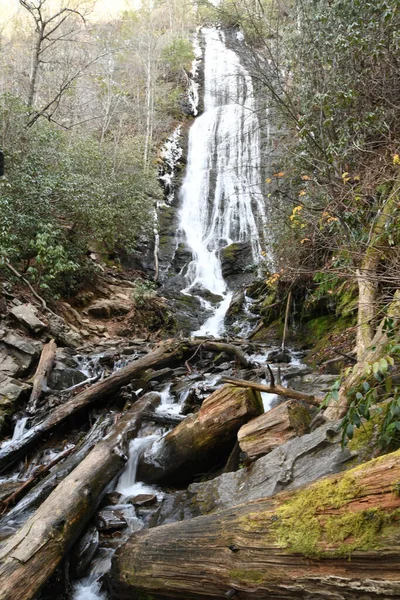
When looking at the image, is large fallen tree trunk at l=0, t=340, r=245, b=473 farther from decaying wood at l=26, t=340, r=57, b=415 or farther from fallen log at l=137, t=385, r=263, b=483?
fallen log at l=137, t=385, r=263, b=483

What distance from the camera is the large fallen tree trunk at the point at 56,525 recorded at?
9.19 ft

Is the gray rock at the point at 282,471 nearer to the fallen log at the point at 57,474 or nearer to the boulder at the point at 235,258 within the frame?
the fallen log at the point at 57,474

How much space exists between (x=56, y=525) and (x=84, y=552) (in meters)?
0.59

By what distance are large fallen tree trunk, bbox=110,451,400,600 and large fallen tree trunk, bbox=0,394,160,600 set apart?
0.72 meters

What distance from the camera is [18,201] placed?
1130cm

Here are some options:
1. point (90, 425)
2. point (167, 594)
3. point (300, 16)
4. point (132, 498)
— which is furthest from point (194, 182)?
point (167, 594)

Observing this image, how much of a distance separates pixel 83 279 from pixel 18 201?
3330mm

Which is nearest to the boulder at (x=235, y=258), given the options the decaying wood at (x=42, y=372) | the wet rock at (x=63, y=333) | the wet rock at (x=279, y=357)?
the wet rock at (x=63, y=333)

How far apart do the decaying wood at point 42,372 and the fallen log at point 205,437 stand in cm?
303

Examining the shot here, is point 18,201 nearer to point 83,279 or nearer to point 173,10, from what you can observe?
point 83,279

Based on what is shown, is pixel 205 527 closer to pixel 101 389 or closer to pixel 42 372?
pixel 101 389

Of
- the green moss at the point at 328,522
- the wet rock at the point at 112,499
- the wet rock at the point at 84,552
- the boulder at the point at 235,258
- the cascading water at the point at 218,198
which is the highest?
the cascading water at the point at 218,198

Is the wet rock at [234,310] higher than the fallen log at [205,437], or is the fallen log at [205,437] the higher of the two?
the wet rock at [234,310]

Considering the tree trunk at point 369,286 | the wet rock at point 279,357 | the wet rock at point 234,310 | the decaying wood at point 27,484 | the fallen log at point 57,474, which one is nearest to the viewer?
the fallen log at point 57,474
